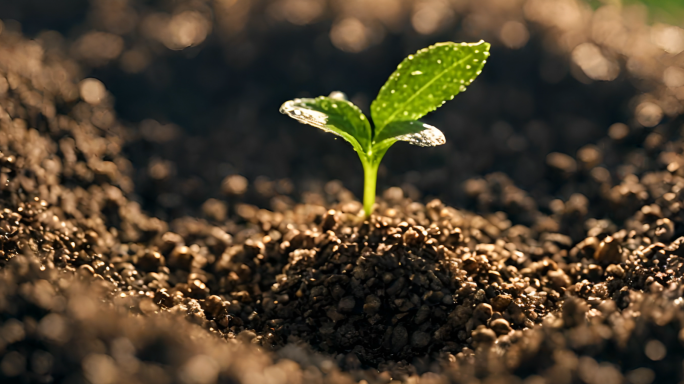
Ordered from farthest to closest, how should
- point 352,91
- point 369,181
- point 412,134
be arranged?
point 352,91
point 369,181
point 412,134

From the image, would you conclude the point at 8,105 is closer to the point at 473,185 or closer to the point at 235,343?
the point at 235,343

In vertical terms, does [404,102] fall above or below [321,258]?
above

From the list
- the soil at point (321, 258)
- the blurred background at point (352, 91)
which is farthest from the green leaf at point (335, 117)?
the blurred background at point (352, 91)

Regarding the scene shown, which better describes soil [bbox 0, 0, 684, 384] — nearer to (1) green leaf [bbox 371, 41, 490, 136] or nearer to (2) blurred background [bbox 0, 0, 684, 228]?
(2) blurred background [bbox 0, 0, 684, 228]

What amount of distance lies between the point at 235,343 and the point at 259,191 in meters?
0.56

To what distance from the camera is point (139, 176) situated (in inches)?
54.2

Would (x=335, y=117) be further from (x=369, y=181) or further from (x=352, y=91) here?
(x=352, y=91)

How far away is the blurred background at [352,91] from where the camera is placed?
140cm

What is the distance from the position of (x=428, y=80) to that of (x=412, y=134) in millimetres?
128

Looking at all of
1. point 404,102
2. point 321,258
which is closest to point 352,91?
point 404,102

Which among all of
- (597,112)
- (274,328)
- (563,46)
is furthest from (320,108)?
(563,46)

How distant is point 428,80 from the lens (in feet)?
3.41

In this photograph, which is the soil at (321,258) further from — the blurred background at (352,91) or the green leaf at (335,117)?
the green leaf at (335,117)

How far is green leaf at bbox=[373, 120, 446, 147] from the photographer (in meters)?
0.95
